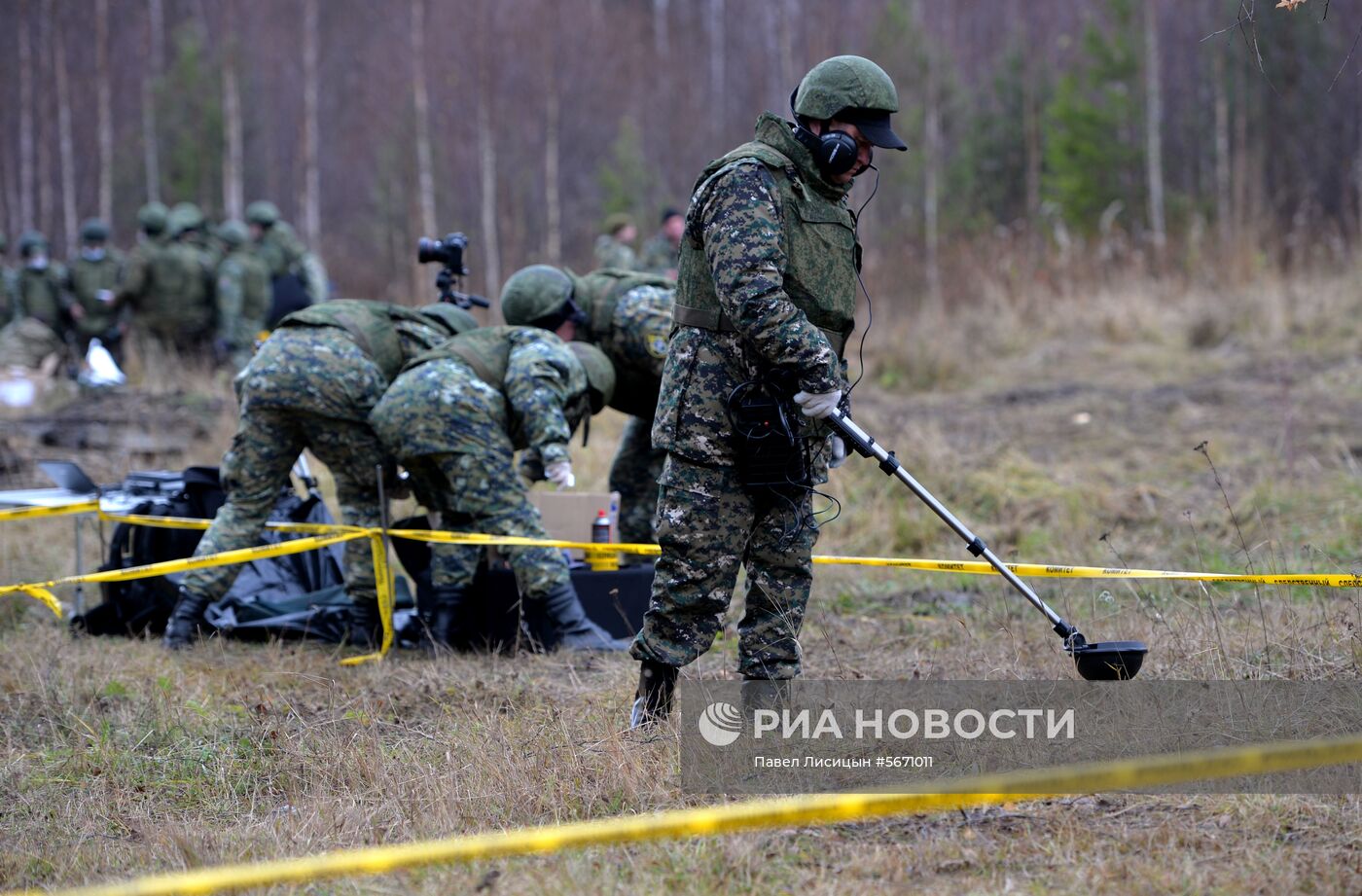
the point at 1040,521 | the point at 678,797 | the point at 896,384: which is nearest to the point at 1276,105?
the point at 896,384

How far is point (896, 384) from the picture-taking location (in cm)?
1263

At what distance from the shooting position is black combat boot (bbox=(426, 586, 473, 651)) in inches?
228

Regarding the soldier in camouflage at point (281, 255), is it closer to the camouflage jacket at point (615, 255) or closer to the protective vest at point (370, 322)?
the camouflage jacket at point (615, 255)

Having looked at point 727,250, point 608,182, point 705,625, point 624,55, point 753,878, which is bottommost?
point 753,878

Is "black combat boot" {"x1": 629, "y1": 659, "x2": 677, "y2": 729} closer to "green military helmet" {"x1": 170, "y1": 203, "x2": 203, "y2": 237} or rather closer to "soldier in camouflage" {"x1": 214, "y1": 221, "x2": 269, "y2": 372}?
"soldier in camouflage" {"x1": 214, "y1": 221, "x2": 269, "y2": 372}

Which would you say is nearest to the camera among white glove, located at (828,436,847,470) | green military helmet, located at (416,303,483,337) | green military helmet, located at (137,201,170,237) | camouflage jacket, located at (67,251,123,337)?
white glove, located at (828,436,847,470)

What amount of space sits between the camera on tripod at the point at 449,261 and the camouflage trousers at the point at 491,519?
1216mm

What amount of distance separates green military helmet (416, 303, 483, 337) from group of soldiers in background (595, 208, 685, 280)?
248 inches

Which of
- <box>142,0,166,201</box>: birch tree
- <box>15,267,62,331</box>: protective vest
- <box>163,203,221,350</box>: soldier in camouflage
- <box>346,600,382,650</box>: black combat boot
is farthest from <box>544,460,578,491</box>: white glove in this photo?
<box>142,0,166,201</box>: birch tree

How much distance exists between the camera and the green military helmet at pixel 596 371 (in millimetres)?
6168

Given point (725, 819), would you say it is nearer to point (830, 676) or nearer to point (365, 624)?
point (830, 676)

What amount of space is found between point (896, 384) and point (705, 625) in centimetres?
880

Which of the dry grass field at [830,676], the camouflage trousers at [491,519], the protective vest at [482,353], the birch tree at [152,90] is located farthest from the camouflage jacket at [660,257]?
the birch tree at [152,90]

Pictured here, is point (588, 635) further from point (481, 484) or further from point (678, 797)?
point (678, 797)
